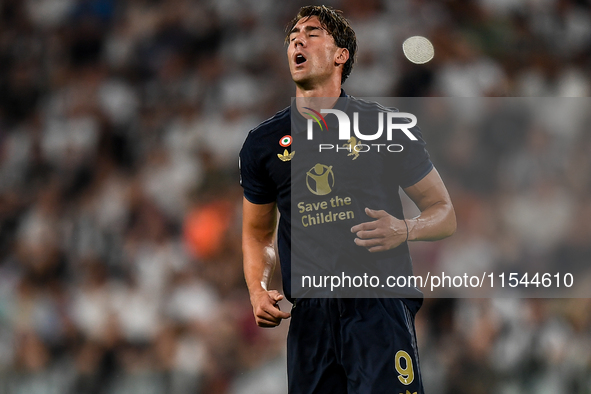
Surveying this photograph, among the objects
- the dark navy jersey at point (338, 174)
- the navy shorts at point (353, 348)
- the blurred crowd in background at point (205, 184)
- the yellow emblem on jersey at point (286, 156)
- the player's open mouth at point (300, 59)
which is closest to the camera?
the navy shorts at point (353, 348)

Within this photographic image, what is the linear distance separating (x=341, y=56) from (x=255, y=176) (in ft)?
2.34

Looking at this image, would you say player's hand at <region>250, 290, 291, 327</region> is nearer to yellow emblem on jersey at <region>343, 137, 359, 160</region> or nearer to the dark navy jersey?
the dark navy jersey

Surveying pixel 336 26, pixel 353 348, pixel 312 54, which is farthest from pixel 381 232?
pixel 336 26

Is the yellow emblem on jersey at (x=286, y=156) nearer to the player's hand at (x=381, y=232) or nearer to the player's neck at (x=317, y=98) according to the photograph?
the player's neck at (x=317, y=98)

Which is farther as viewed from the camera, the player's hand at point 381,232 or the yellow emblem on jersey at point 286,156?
the yellow emblem on jersey at point 286,156

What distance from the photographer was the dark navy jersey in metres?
2.89

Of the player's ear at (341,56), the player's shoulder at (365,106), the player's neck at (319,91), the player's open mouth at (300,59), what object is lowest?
the player's shoulder at (365,106)

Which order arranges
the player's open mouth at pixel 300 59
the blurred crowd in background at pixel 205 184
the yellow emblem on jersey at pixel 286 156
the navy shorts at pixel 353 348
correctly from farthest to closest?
the blurred crowd in background at pixel 205 184
the player's open mouth at pixel 300 59
the yellow emblem on jersey at pixel 286 156
the navy shorts at pixel 353 348

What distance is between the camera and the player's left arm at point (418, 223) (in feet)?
8.77

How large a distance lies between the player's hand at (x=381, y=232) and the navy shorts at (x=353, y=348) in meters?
0.25

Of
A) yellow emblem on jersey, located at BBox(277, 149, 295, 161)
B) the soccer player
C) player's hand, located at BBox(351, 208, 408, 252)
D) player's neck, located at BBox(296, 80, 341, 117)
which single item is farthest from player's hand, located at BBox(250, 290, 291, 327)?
player's neck, located at BBox(296, 80, 341, 117)

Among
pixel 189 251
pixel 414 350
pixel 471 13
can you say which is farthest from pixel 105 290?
pixel 471 13

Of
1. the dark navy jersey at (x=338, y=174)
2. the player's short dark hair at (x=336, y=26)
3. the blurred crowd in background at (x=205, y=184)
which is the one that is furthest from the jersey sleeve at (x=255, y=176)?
the blurred crowd in background at (x=205, y=184)

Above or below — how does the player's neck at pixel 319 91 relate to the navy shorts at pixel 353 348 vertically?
above
